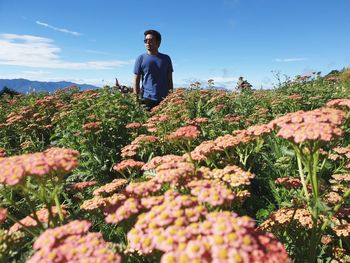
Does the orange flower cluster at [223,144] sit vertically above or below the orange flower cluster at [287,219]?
above

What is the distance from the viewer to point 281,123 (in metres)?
3.29

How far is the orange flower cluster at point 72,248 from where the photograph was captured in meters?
1.99

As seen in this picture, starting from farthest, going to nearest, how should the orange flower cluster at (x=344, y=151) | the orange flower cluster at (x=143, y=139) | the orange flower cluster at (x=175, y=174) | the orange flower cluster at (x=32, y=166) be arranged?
the orange flower cluster at (x=143, y=139)
the orange flower cluster at (x=344, y=151)
the orange flower cluster at (x=175, y=174)
the orange flower cluster at (x=32, y=166)

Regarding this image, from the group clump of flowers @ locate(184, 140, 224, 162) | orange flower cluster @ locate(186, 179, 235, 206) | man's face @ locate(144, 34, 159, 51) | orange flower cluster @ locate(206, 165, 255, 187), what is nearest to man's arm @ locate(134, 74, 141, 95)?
man's face @ locate(144, 34, 159, 51)

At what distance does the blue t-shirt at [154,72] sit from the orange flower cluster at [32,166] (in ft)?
21.8

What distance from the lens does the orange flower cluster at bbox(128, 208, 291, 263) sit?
185 cm

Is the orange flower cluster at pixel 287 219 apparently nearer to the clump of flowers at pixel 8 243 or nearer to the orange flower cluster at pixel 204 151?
the orange flower cluster at pixel 204 151

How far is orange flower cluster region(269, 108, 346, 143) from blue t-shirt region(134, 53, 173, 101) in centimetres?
629

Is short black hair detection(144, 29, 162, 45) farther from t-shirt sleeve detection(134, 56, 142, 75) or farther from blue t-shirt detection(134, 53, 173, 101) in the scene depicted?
t-shirt sleeve detection(134, 56, 142, 75)

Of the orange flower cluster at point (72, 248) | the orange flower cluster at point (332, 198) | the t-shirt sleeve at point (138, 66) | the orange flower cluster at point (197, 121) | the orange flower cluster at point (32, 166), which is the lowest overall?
the orange flower cluster at point (332, 198)

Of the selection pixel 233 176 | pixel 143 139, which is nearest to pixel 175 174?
pixel 233 176

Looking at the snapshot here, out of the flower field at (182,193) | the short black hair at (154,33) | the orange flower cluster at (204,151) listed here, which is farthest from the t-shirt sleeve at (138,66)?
the orange flower cluster at (204,151)

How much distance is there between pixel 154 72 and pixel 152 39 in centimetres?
80

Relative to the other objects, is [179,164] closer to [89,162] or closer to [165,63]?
[89,162]
